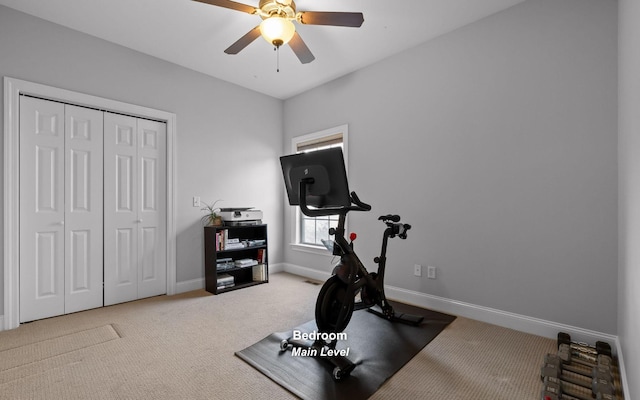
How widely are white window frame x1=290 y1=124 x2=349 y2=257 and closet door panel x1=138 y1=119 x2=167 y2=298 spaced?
1.77 m

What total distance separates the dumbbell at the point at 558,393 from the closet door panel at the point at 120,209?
Result: 12.1 feet

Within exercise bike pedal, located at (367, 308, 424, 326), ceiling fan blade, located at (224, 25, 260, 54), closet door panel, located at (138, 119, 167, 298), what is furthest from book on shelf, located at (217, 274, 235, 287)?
ceiling fan blade, located at (224, 25, 260, 54)

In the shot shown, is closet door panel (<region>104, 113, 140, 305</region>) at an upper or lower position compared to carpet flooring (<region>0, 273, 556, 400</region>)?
upper

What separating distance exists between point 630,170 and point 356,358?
1.90 meters

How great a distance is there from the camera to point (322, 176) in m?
1.92

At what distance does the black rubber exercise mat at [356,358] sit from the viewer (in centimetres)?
Result: 167

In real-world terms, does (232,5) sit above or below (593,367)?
above

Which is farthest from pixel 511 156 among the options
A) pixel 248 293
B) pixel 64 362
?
pixel 64 362

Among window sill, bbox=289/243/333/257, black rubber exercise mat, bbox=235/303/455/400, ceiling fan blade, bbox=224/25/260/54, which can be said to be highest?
ceiling fan blade, bbox=224/25/260/54

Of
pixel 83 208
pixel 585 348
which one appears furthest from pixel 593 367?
pixel 83 208

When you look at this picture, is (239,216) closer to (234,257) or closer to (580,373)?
(234,257)

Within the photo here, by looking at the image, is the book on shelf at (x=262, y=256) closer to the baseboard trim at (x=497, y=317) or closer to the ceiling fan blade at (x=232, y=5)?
the baseboard trim at (x=497, y=317)

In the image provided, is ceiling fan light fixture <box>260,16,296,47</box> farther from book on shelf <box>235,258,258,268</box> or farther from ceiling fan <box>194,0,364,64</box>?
book on shelf <box>235,258,258,268</box>

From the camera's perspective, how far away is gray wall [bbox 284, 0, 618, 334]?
84.0 inches
